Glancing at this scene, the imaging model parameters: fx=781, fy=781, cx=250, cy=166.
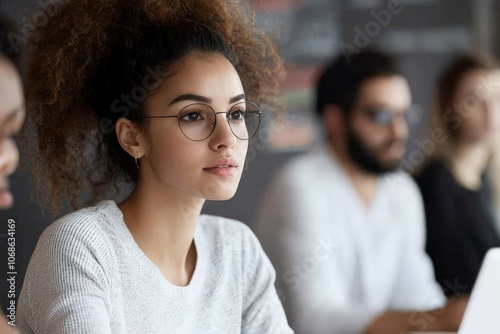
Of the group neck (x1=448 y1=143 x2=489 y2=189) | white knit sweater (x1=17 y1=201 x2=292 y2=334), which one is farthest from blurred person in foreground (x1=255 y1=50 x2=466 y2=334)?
white knit sweater (x1=17 y1=201 x2=292 y2=334)

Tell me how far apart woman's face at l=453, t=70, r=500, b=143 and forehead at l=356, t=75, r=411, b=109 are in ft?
0.93

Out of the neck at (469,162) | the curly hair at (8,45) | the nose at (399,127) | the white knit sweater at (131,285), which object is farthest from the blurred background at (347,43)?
the curly hair at (8,45)

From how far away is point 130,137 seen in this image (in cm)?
139

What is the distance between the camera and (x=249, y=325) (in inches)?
57.7

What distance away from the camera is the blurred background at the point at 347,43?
240 centimetres

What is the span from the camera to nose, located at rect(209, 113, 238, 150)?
1.33 meters

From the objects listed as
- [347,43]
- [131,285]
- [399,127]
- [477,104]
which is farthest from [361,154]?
[131,285]

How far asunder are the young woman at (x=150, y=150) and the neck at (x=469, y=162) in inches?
62.0

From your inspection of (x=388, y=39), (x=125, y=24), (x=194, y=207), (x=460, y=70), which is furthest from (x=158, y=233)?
(x=460, y=70)

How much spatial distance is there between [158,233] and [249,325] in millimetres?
258

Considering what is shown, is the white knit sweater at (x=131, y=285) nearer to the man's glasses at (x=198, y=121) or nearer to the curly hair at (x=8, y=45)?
the man's glasses at (x=198, y=121)

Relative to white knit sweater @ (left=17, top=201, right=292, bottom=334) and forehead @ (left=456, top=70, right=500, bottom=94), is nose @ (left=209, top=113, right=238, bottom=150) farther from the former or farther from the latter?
forehead @ (left=456, top=70, right=500, bottom=94)

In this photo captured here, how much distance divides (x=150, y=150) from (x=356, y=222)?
1298mm

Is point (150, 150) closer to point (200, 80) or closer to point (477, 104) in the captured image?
point (200, 80)
